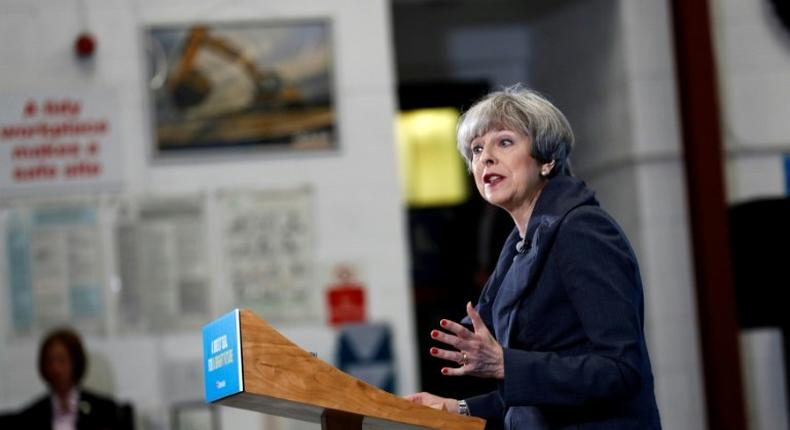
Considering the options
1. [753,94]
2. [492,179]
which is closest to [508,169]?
[492,179]

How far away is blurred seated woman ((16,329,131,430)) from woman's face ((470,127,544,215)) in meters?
3.26

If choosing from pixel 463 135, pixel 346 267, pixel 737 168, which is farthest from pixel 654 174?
pixel 463 135

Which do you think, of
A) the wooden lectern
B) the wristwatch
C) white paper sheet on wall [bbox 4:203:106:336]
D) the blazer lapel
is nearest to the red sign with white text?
white paper sheet on wall [bbox 4:203:106:336]

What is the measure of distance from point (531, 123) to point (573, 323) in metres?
0.36

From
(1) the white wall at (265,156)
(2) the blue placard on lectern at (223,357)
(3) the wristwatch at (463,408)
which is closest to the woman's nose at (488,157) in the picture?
(3) the wristwatch at (463,408)

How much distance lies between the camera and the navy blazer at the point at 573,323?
220cm

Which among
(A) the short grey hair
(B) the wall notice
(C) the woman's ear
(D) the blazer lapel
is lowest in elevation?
(D) the blazer lapel

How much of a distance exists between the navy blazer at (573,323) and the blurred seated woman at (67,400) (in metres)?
3.22

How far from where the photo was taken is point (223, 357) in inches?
82.2

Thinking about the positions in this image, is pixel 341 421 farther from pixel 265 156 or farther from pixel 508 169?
pixel 265 156

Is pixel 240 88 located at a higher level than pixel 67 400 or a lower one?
higher

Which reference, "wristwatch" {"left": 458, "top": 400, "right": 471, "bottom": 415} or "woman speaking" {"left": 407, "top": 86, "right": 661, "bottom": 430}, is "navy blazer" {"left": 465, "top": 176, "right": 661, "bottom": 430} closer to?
"woman speaking" {"left": 407, "top": 86, "right": 661, "bottom": 430}

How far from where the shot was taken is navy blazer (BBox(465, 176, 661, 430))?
2195mm

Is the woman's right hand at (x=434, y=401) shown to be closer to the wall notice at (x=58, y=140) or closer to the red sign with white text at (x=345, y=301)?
the red sign with white text at (x=345, y=301)
